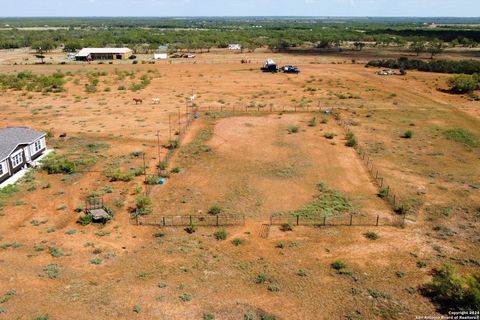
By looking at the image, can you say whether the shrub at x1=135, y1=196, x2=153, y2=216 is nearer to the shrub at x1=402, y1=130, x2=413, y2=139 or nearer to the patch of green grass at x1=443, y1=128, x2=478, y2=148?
the shrub at x1=402, y1=130, x2=413, y2=139

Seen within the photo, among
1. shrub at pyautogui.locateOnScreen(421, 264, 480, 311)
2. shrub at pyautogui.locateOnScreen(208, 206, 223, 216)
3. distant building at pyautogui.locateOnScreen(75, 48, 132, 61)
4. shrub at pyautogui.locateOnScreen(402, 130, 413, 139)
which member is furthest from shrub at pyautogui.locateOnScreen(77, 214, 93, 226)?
distant building at pyautogui.locateOnScreen(75, 48, 132, 61)

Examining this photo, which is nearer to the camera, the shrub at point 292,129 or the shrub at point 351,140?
the shrub at point 351,140

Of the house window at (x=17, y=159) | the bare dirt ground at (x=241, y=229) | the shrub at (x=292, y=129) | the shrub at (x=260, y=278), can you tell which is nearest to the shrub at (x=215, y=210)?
the bare dirt ground at (x=241, y=229)

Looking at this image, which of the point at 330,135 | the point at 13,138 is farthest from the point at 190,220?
the point at 330,135

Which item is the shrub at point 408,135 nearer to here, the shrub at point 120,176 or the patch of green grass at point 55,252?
the shrub at point 120,176

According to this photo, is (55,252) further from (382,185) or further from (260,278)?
(382,185)
